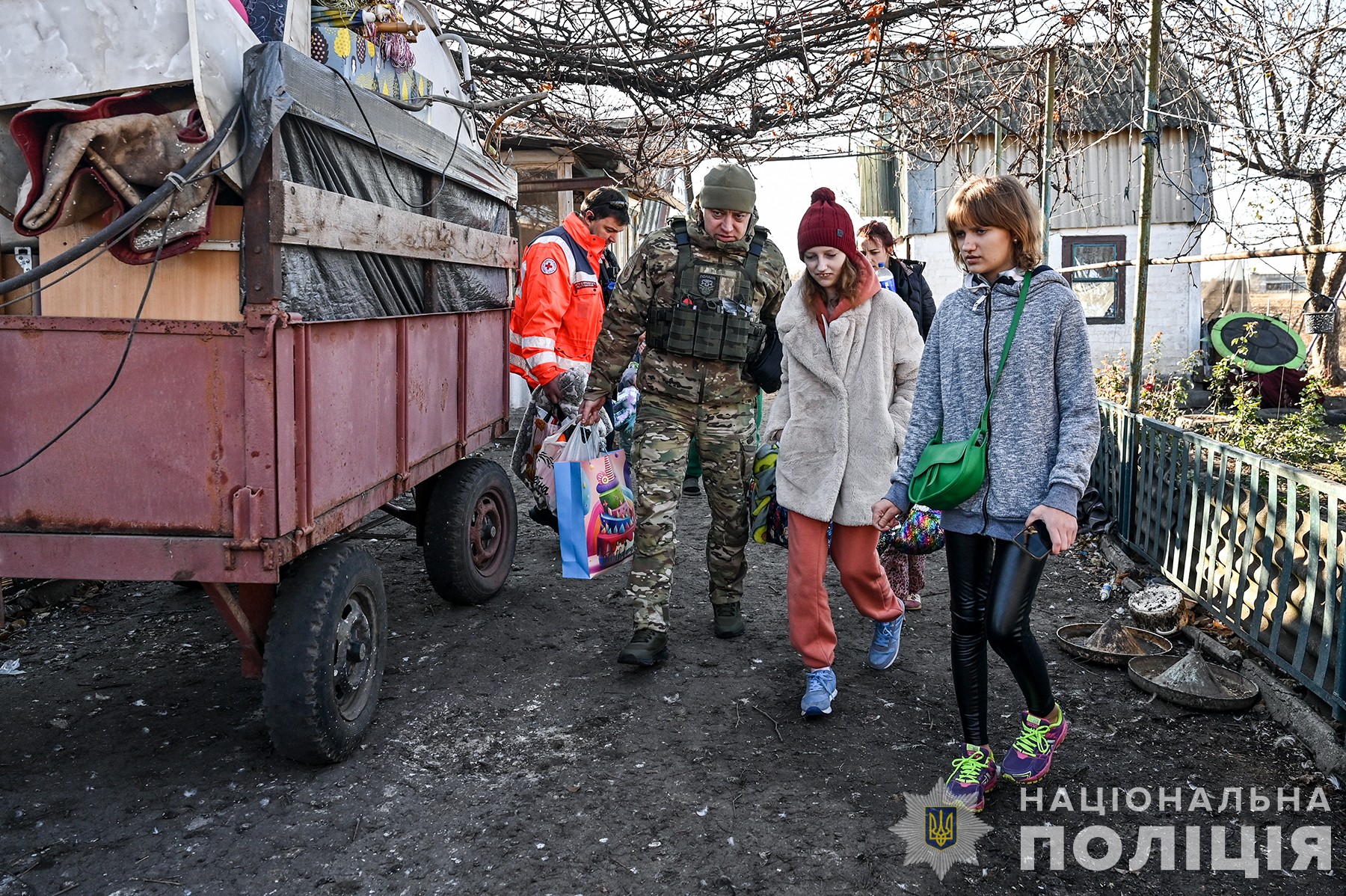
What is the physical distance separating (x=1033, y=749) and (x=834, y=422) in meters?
1.38

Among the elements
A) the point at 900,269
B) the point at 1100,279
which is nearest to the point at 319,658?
the point at 900,269

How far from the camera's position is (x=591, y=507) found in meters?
4.75

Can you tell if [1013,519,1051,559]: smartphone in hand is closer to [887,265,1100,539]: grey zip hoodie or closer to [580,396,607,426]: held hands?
[887,265,1100,539]: grey zip hoodie

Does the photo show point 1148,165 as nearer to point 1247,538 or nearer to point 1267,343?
point 1247,538

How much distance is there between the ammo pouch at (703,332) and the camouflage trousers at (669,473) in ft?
0.79

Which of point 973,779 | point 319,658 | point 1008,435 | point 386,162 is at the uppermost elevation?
point 386,162

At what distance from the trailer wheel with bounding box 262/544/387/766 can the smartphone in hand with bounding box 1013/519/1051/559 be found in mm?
2187

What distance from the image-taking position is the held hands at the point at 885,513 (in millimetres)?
3277

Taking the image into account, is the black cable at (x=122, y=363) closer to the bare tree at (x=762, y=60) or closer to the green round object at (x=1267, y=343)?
the bare tree at (x=762, y=60)

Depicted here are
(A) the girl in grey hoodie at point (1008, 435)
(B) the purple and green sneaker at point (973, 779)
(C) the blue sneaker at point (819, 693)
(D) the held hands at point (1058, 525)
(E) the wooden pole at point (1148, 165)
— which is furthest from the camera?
(E) the wooden pole at point (1148, 165)

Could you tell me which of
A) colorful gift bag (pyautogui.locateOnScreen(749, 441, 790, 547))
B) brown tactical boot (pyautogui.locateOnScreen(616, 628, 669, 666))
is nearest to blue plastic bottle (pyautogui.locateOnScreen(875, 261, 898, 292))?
colorful gift bag (pyautogui.locateOnScreen(749, 441, 790, 547))

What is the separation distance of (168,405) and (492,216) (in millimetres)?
2928

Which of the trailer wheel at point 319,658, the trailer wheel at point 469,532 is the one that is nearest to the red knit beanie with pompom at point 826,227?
the trailer wheel at point 319,658

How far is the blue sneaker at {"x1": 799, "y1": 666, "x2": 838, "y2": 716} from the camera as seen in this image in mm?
3861
